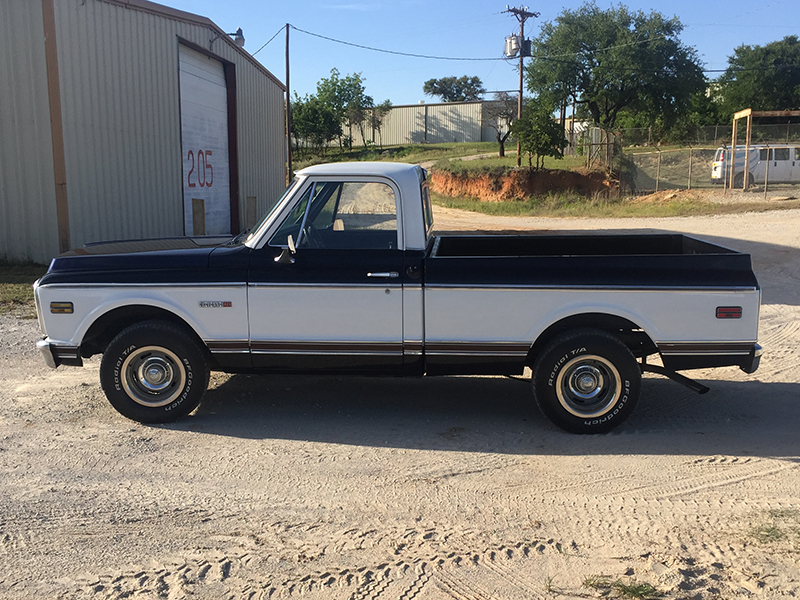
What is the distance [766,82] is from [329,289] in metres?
60.8

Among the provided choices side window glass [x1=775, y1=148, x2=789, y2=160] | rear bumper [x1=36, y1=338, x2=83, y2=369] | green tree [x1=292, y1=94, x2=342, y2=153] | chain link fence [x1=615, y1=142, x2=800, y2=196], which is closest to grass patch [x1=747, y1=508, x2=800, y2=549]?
rear bumper [x1=36, y1=338, x2=83, y2=369]

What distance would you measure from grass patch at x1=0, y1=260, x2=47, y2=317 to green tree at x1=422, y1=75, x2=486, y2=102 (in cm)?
10032

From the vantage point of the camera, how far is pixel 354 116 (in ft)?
230

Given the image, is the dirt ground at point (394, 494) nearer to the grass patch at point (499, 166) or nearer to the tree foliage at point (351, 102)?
the grass patch at point (499, 166)

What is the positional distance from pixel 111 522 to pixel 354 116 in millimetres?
68801

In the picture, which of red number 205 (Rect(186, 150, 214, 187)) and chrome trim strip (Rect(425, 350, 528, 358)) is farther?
red number 205 (Rect(186, 150, 214, 187))

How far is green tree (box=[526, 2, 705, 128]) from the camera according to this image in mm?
41531

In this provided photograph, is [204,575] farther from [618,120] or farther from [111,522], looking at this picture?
[618,120]

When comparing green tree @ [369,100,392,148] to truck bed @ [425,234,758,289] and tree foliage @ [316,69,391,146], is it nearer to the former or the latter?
tree foliage @ [316,69,391,146]

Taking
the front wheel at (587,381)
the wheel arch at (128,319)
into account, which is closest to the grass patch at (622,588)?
the front wheel at (587,381)

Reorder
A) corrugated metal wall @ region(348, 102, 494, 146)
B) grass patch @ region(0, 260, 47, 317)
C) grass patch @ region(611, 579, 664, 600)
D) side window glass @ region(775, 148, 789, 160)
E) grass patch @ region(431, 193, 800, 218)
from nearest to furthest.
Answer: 1. grass patch @ region(611, 579, 664, 600)
2. grass patch @ region(0, 260, 47, 317)
3. grass patch @ region(431, 193, 800, 218)
4. side window glass @ region(775, 148, 789, 160)
5. corrugated metal wall @ region(348, 102, 494, 146)

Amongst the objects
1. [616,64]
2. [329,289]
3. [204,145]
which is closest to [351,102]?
[616,64]

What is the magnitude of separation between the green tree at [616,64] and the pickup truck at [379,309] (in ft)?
129

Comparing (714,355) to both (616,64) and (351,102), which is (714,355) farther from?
(351,102)
